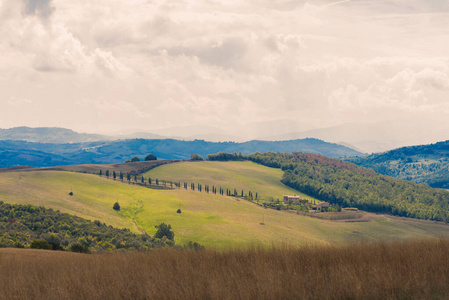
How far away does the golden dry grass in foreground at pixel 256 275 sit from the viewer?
11578 mm

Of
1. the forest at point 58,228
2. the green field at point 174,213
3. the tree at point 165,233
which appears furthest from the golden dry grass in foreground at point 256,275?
the tree at point 165,233

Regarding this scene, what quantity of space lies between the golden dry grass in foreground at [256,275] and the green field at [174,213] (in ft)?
376

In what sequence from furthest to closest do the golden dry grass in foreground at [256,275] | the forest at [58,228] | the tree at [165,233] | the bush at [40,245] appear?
the tree at [165,233]
the forest at [58,228]
the bush at [40,245]
the golden dry grass in foreground at [256,275]

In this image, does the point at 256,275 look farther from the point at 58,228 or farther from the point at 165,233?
the point at 165,233

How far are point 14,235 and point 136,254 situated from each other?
59.0 m

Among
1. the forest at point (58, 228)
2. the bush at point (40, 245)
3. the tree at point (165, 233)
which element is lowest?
the tree at point (165, 233)

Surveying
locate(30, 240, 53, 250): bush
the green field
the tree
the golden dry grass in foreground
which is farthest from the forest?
the golden dry grass in foreground

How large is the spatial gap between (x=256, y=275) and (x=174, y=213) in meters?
156

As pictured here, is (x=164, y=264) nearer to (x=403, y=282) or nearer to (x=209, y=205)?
(x=403, y=282)

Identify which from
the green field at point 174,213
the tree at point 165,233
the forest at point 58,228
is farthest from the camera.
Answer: the green field at point 174,213

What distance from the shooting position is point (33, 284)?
45.0 ft

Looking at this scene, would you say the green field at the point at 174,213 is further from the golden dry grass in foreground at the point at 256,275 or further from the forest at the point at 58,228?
the golden dry grass in foreground at the point at 256,275

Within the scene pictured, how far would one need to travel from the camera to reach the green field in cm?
14250

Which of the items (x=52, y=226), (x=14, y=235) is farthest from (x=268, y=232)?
(x=14, y=235)
